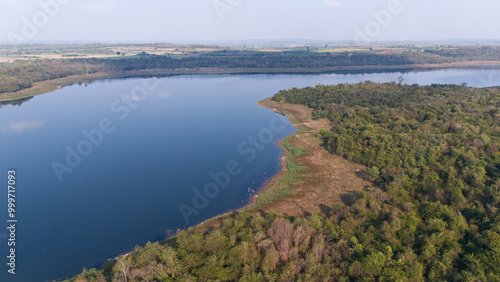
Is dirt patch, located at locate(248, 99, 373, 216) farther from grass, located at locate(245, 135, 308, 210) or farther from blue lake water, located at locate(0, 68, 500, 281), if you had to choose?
blue lake water, located at locate(0, 68, 500, 281)

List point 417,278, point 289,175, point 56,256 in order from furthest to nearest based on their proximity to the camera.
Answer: point 289,175 < point 56,256 < point 417,278

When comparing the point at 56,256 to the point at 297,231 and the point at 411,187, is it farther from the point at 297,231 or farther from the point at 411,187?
the point at 411,187

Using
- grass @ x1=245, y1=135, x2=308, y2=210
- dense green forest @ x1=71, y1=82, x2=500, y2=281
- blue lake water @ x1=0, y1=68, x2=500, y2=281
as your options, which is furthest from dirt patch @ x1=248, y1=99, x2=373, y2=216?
blue lake water @ x1=0, y1=68, x2=500, y2=281

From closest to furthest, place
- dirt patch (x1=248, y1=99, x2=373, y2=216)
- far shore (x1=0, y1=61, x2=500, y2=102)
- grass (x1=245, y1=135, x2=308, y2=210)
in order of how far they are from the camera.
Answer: dirt patch (x1=248, y1=99, x2=373, y2=216) < grass (x1=245, y1=135, x2=308, y2=210) < far shore (x1=0, y1=61, x2=500, y2=102)

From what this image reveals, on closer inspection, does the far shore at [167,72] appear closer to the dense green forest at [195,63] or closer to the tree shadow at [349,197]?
the dense green forest at [195,63]

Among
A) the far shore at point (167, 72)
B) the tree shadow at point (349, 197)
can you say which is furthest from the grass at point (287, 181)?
the far shore at point (167, 72)

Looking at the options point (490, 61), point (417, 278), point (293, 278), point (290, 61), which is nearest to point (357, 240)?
point (417, 278)
